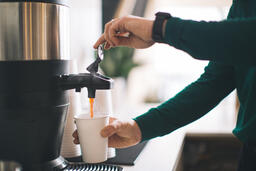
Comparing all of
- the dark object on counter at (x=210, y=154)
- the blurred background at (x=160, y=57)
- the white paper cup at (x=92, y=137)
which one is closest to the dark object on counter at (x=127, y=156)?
the white paper cup at (x=92, y=137)

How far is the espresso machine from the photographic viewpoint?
27.3 inches

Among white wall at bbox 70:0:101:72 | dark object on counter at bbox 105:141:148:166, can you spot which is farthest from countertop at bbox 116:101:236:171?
white wall at bbox 70:0:101:72

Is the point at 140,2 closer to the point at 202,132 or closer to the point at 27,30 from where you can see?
the point at 202,132

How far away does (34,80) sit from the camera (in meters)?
0.72

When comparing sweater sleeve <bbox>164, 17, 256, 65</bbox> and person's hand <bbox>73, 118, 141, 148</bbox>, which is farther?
person's hand <bbox>73, 118, 141, 148</bbox>

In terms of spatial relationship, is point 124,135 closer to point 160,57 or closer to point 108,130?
point 108,130

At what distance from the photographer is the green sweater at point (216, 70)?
0.62 metres

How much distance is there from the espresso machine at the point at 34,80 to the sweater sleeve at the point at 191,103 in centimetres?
26

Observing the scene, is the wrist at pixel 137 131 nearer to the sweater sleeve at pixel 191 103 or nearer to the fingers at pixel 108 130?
the sweater sleeve at pixel 191 103

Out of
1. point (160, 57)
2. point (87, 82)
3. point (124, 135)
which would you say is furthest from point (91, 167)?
point (160, 57)

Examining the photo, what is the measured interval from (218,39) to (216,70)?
40 centimetres

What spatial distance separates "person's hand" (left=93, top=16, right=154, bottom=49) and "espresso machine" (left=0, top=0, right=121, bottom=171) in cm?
9

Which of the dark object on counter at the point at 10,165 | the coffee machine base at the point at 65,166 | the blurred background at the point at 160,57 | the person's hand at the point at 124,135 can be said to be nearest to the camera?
the dark object on counter at the point at 10,165

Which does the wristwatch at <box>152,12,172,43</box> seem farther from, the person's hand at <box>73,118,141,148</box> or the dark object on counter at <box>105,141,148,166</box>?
the dark object on counter at <box>105,141,148,166</box>
